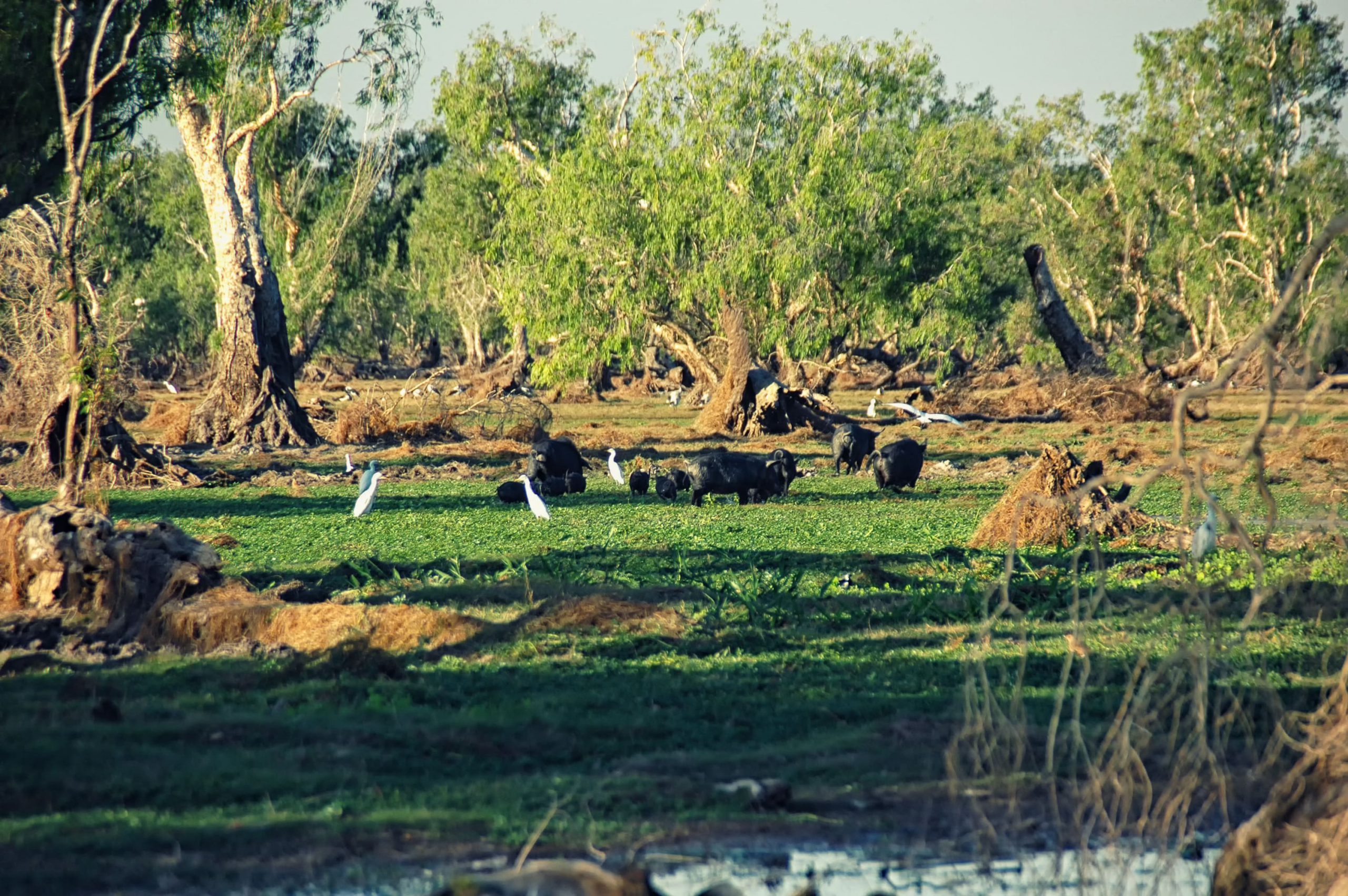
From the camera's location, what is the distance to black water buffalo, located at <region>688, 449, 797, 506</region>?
16.8 metres

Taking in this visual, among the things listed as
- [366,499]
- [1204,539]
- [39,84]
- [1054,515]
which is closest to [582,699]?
[1204,539]

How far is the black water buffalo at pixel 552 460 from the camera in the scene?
18922mm

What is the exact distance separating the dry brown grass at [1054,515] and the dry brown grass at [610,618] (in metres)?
4.47

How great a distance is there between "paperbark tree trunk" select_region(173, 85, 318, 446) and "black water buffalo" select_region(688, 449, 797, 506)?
11216mm

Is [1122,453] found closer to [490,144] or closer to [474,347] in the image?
[490,144]

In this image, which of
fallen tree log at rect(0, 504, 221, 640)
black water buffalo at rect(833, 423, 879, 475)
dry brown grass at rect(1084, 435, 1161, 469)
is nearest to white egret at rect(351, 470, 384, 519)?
fallen tree log at rect(0, 504, 221, 640)

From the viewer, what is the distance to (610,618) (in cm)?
933

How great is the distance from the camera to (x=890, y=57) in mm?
30172

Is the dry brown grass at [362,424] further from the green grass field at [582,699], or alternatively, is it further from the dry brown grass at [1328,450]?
the dry brown grass at [1328,450]

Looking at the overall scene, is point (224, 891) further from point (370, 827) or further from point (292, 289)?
point (292, 289)

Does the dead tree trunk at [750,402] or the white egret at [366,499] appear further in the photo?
the dead tree trunk at [750,402]

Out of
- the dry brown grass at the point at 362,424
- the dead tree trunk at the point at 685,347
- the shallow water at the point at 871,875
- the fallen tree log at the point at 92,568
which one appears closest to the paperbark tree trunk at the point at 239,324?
the dry brown grass at the point at 362,424

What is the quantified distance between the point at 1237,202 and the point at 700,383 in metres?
19.4

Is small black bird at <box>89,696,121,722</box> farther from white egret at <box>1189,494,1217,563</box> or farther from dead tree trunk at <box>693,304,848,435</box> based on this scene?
dead tree trunk at <box>693,304,848,435</box>
